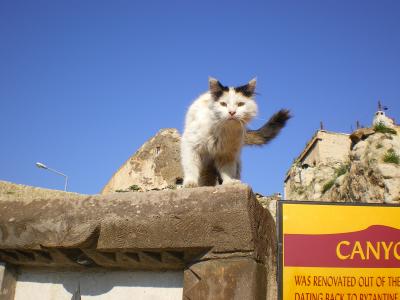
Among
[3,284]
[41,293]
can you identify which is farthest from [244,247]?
[3,284]

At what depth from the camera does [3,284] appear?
9.68 feet

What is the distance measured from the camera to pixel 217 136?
3.64 m

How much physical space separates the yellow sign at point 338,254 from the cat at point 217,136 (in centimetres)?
74

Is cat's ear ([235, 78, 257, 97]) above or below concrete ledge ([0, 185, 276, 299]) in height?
above

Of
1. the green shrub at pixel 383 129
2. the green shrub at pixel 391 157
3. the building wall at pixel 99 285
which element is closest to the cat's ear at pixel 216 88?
the building wall at pixel 99 285

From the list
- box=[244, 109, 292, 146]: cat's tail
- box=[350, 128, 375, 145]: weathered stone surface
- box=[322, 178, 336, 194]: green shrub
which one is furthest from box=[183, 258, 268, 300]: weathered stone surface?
box=[322, 178, 336, 194]: green shrub

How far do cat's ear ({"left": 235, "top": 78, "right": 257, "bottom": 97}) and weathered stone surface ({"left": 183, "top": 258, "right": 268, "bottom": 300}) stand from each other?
2.08 metres

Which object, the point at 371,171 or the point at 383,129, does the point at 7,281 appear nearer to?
the point at 371,171

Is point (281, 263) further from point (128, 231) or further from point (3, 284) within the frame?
point (3, 284)

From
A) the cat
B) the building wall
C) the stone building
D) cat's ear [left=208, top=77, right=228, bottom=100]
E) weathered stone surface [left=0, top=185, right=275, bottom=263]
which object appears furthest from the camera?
the stone building

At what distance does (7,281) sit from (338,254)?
268 centimetres

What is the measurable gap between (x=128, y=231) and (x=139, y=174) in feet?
9.37

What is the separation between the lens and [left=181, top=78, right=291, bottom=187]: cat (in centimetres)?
365

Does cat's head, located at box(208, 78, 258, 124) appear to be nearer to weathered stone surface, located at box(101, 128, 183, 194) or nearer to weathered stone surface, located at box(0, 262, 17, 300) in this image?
weathered stone surface, located at box(101, 128, 183, 194)
